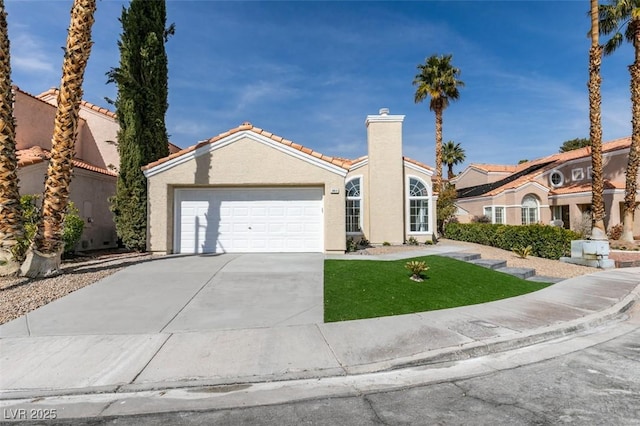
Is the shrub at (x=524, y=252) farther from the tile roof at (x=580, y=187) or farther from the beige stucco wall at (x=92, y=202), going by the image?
the beige stucco wall at (x=92, y=202)

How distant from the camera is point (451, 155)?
43.7 metres

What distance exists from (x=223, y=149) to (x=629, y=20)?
73.9ft

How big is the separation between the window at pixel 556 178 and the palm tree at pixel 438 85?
9323mm

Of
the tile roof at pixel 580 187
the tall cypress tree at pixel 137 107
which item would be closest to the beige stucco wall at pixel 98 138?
the tall cypress tree at pixel 137 107

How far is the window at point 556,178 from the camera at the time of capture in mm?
26656

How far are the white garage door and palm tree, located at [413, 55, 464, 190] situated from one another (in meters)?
15.0

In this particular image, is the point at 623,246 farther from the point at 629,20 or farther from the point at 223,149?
the point at 223,149

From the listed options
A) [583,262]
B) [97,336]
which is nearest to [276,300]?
[97,336]

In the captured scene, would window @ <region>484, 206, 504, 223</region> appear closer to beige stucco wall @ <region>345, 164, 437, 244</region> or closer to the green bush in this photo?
beige stucco wall @ <region>345, 164, 437, 244</region>

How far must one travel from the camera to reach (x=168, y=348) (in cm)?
489

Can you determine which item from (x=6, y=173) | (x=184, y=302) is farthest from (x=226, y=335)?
(x=6, y=173)

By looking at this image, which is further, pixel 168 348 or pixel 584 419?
pixel 168 348

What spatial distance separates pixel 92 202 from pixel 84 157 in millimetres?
3824

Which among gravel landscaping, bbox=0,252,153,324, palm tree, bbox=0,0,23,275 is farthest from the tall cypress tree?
palm tree, bbox=0,0,23,275
